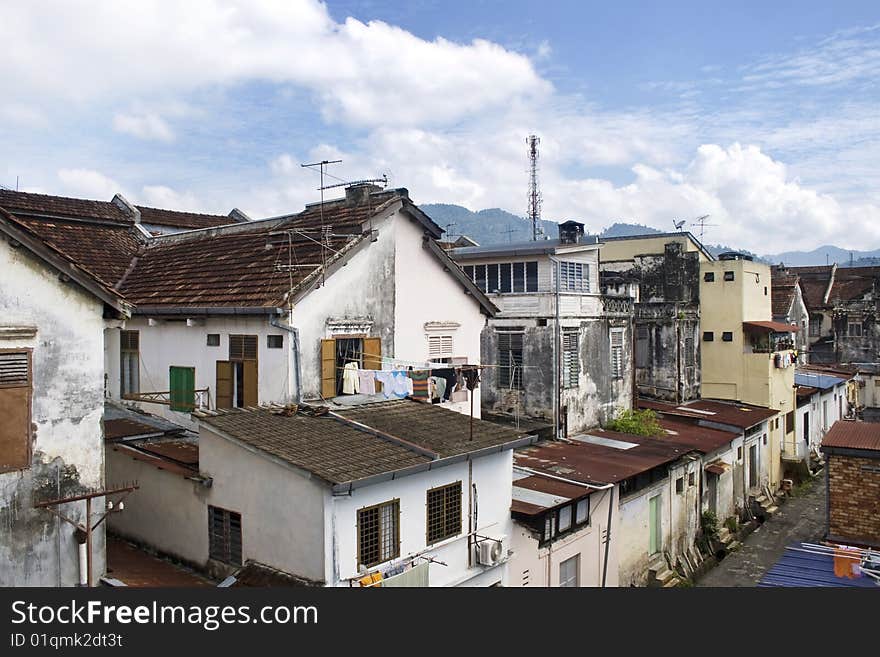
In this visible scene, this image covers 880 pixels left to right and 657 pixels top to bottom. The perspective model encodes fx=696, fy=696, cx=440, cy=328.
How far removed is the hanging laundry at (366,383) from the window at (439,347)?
3441 millimetres

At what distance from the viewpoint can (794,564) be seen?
14.5 meters

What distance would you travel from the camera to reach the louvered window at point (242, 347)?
1812 cm

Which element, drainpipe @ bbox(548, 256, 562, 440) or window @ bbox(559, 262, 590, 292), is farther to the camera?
window @ bbox(559, 262, 590, 292)

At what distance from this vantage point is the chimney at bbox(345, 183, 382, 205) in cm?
2092

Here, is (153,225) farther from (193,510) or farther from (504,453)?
(504,453)

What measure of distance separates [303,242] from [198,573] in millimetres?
9201

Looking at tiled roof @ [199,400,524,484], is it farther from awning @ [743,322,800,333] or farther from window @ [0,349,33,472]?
awning @ [743,322,800,333]

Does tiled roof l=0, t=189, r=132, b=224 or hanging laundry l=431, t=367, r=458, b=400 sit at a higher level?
tiled roof l=0, t=189, r=132, b=224

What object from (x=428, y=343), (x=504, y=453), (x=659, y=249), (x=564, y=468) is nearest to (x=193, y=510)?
(x=504, y=453)

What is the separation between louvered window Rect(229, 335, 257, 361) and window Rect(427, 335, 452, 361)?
580 centimetres

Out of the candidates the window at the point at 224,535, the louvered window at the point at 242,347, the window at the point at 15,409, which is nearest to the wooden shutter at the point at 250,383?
the louvered window at the point at 242,347

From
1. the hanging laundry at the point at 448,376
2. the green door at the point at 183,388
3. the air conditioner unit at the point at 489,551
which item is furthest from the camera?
the green door at the point at 183,388

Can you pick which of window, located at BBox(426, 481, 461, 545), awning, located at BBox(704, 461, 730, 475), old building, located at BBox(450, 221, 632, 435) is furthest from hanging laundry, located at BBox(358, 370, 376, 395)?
awning, located at BBox(704, 461, 730, 475)

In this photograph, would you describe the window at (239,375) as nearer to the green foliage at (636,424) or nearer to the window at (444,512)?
the window at (444,512)
